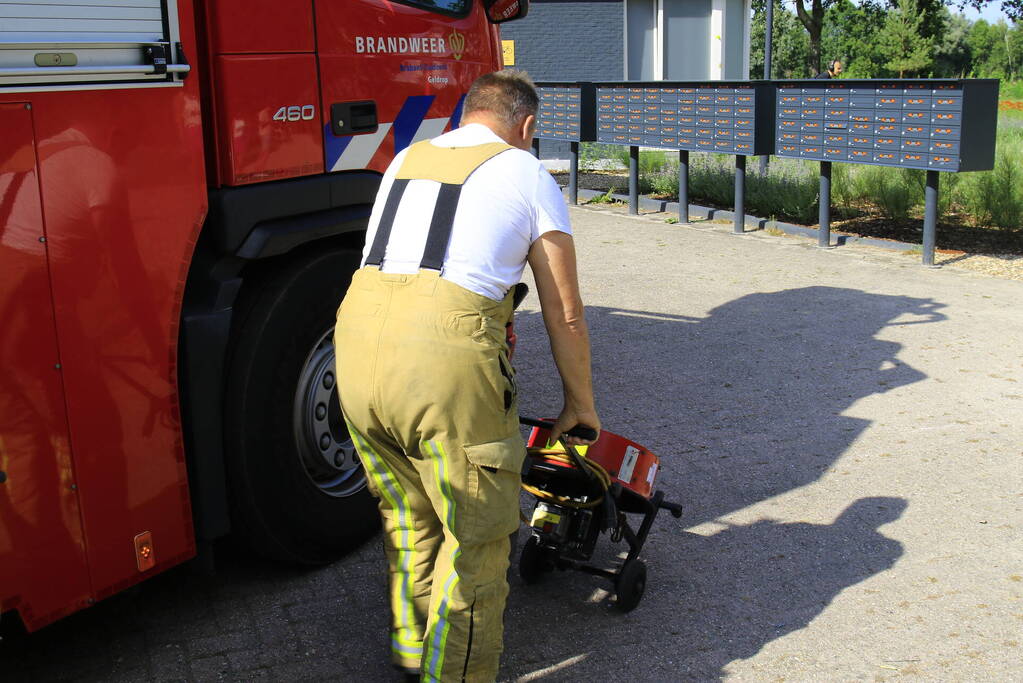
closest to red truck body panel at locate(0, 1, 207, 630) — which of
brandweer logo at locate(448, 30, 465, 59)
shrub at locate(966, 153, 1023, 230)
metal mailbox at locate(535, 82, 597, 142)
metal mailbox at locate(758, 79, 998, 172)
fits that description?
brandweer logo at locate(448, 30, 465, 59)

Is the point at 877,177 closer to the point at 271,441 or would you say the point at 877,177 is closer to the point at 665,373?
the point at 665,373

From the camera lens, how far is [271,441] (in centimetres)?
376

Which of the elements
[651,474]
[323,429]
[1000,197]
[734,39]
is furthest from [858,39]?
[323,429]

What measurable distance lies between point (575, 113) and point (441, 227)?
35.2 ft

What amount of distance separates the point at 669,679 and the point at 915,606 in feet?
3.40

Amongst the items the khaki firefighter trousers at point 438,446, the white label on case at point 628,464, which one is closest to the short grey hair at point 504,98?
the khaki firefighter trousers at point 438,446

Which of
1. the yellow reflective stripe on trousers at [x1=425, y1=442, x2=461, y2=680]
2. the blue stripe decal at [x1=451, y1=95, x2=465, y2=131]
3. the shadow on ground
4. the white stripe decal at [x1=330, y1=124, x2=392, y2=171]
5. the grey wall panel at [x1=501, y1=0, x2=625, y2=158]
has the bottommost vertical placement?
the shadow on ground

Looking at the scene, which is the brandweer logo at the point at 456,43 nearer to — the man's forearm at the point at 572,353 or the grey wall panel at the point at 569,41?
the man's forearm at the point at 572,353

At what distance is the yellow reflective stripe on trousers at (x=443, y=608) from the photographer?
304 centimetres

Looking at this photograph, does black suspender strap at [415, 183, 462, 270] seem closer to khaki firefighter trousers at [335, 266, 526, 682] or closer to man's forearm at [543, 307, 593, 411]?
khaki firefighter trousers at [335, 266, 526, 682]

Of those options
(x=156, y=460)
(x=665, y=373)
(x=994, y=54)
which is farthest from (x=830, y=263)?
(x=994, y=54)

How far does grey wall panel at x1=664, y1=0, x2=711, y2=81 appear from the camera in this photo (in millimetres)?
20453

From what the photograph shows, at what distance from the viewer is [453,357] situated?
295cm

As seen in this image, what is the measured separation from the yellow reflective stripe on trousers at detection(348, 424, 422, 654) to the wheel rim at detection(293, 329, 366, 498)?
696mm
